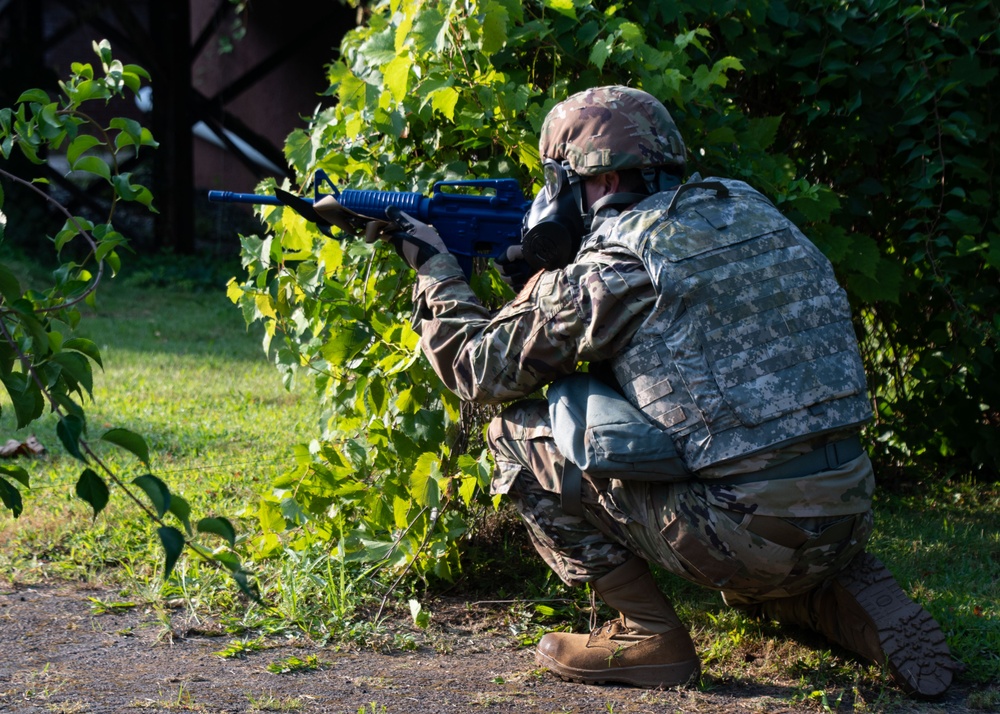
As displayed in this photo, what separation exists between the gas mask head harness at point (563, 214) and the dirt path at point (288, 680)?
1.06 meters

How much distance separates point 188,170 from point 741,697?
10289 millimetres

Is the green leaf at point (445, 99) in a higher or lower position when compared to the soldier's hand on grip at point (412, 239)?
higher

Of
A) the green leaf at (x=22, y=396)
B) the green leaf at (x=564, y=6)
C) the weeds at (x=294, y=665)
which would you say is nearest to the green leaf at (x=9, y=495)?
the green leaf at (x=22, y=396)

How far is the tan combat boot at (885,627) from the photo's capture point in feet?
8.16

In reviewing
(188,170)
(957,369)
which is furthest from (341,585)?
(188,170)

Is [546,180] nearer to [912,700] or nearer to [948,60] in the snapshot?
[912,700]

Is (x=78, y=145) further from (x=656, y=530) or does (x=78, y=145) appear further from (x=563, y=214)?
(x=656, y=530)

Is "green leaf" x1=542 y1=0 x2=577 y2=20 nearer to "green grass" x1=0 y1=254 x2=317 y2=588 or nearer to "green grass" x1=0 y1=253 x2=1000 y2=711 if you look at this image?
"green grass" x1=0 y1=253 x2=1000 y2=711

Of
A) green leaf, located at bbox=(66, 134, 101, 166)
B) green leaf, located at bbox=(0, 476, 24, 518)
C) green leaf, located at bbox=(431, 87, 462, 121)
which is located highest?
green leaf, located at bbox=(431, 87, 462, 121)

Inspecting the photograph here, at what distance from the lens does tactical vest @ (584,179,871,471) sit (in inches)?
91.6

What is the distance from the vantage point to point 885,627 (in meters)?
2.51

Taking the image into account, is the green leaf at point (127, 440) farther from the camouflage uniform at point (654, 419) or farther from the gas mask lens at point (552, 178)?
the gas mask lens at point (552, 178)

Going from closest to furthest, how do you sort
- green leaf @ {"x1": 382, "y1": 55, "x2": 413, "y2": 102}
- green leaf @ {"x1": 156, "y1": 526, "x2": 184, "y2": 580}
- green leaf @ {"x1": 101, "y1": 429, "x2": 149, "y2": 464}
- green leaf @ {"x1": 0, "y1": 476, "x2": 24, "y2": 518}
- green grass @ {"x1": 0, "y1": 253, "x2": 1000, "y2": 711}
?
green leaf @ {"x1": 156, "y1": 526, "x2": 184, "y2": 580}
green leaf @ {"x1": 101, "y1": 429, "x2": 149, "y2": 464}
green leaf @ {"x1": 0, "y1": 476, "x2": 24, "y2": 518}
green grass @ {"x1": 0, "y1": 253, "x2": 1000, "y2": 711}
green leaf @ {"x1": 382, "y1": 55, "x2": 413, "y2": 102}

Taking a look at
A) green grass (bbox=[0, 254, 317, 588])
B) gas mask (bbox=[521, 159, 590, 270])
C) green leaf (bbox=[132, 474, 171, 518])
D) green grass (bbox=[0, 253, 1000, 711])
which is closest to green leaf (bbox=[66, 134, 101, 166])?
green leaf (bbox=[132, 474, 171, 518])
